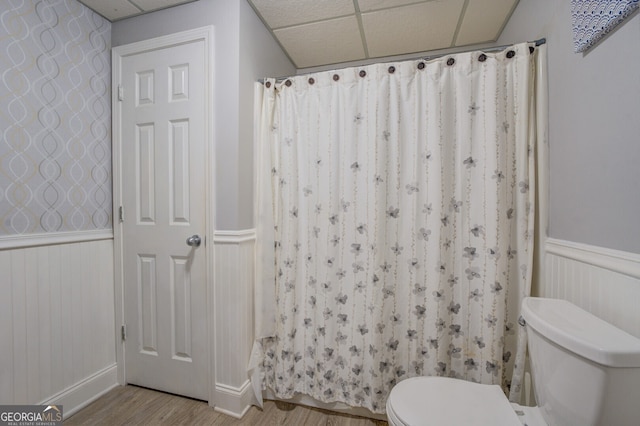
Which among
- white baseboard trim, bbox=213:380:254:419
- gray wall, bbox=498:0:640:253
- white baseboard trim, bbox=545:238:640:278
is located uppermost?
gray wall, bbox=498:0:640:253

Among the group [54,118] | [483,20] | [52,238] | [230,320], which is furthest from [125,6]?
[483,20]

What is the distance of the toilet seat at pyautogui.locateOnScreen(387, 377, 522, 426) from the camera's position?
848mm

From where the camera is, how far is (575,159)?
3.30 feet

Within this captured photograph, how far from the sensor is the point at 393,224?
4.50 ft

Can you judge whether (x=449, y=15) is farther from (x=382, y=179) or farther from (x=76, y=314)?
(x=76, y=314)

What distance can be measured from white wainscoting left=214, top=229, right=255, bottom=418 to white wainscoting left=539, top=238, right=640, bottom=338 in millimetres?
1482

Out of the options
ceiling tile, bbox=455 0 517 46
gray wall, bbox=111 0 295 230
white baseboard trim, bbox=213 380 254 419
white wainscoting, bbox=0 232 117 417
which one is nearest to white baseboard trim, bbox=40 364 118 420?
white wainscoting, bbox=0 232 117 417

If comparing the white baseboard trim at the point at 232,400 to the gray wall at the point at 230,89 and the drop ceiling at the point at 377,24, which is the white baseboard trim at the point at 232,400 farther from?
the drop ceiling at the point at 377,24

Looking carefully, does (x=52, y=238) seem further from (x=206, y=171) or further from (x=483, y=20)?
(x=483, y=20)

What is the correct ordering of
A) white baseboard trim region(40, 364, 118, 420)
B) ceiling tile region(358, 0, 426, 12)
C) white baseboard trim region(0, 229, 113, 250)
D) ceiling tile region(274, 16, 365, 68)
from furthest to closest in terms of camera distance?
ceiling tile region(274, 16, 365, 68) < ceiling tile region(358, 0, 426, 12) < white baseboard trim region(40, 364, 118, 420) < white baseboard trim region(0, 229, 113, 250)

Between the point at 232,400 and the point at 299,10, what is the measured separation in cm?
224

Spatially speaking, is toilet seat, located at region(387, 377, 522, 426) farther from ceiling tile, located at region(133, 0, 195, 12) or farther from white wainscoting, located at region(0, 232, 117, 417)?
ceiling tile, located at region(133, 0, 195, 12)

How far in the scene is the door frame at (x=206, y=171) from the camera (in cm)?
143

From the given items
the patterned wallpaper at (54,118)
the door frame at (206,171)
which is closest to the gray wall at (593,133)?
the door frame at (206,171)
